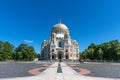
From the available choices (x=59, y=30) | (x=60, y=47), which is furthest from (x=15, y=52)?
(x=59, y=30)

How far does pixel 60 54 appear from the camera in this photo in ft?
362

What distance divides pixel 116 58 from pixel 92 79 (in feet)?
219

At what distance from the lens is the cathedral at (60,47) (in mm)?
109062

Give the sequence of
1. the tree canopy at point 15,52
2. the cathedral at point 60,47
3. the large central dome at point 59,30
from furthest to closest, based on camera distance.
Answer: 1. the large central dome at point 59,30
2. the cathedral at point 60,47
3. the tree canopy at point 15,52

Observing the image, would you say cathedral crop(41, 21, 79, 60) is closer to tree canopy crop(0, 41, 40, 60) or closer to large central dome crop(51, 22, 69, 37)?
large central dome crop(51, 22, 69, 37)

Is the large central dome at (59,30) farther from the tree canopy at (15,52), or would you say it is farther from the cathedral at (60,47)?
the tree canopy at (15,52)

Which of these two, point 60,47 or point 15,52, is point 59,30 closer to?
point 60,47

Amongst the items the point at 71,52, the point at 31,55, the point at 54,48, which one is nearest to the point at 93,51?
the point at 71,52

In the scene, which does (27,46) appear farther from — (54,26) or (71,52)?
(54,26)

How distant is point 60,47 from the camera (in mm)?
113312

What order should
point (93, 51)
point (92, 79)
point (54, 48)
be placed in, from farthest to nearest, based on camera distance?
1. point (54, 48)
2. point (93, 51)
3. point (92, 79)

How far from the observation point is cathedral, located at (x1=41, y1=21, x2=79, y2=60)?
109062 mm

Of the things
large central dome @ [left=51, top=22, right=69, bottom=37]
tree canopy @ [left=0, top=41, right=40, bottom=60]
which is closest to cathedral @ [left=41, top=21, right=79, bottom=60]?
large central dome @ [left=51, top=22, right=69, bottom=37]

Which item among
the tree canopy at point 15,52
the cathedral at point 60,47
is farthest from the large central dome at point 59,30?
the tree canopy at point 15,52
